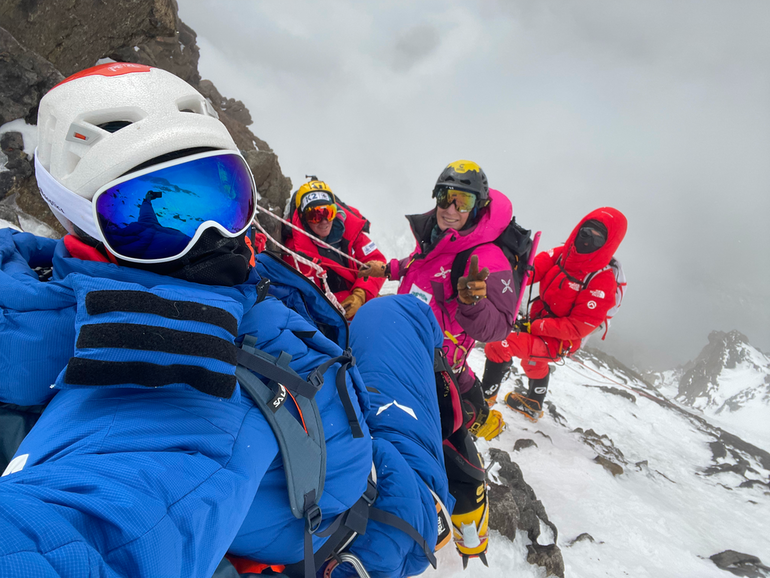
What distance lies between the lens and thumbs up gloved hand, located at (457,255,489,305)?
3.24 metres

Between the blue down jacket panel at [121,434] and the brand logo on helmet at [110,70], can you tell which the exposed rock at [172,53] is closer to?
the brand logo on helmet at [110,70]

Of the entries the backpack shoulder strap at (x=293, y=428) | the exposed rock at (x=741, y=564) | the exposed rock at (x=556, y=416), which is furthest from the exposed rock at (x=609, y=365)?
the backpack shoulder strap at (x=293, y=428)

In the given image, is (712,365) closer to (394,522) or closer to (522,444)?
(522,444)

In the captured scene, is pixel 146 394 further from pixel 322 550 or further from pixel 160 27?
pixel 160 27

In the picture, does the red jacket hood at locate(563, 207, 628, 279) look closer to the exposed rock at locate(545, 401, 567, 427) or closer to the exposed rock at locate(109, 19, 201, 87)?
the exposed rock at locate(545, 401, 567, 427)

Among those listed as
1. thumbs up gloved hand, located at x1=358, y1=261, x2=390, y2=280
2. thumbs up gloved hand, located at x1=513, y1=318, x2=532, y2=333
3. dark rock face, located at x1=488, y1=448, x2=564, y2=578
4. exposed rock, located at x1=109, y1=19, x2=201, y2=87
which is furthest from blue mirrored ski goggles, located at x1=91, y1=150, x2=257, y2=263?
exposed rock, located at x1=109, y1=19, x2=201, y2=87

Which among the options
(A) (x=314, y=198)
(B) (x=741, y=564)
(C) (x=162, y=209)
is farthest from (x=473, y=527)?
(B) (x=741, y=564)

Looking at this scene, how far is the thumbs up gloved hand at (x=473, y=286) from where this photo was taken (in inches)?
128

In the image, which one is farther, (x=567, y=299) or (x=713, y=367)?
(x=713, y=367)

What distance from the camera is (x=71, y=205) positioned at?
126 centimetres

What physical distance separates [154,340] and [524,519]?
15.6 feet

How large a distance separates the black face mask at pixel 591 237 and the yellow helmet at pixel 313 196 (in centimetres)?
427

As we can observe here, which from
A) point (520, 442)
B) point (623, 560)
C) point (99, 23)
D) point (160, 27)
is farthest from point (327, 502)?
point (160, 27)

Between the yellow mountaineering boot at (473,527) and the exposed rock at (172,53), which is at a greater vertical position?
the exposed rock at (172,53)
